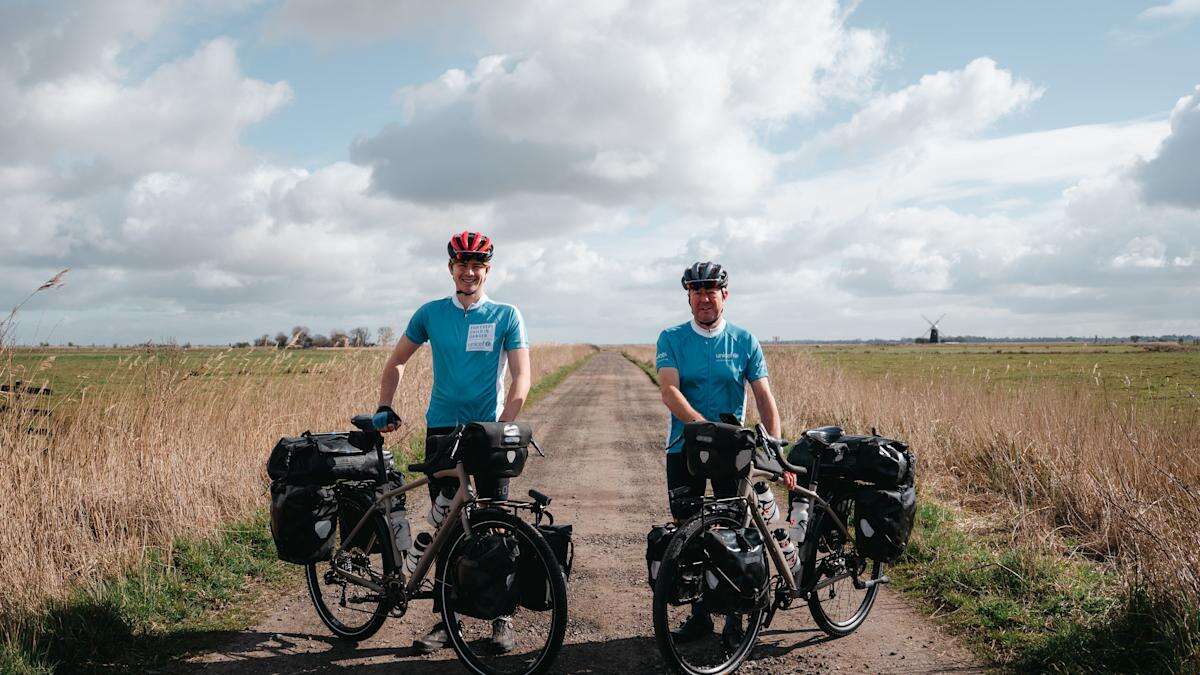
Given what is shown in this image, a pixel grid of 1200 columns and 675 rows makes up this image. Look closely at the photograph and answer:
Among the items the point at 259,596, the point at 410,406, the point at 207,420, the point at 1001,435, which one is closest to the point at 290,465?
the point at 259,596

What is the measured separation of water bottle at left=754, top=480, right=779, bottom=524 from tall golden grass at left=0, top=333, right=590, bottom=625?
4566 millimetres

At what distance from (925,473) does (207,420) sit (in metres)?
9.10

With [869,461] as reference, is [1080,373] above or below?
above

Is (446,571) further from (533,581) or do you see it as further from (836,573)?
(836,573)

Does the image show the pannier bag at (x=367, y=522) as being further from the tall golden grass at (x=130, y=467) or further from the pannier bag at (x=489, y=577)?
the tall golden grass at (x=130, y=467)

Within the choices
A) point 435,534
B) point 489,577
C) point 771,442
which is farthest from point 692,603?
point 435,534

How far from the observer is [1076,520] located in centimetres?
754

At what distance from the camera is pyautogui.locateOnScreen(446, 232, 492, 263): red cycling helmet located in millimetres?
4379

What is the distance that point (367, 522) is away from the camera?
4508 millimetres

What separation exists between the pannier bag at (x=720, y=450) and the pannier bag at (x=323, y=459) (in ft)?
6.57

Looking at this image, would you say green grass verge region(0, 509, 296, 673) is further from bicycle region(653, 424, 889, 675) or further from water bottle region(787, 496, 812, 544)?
water bottle region(787, 496, 812, 544)

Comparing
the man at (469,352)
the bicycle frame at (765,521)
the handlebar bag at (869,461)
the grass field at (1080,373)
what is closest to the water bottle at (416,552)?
the man at (469,352)

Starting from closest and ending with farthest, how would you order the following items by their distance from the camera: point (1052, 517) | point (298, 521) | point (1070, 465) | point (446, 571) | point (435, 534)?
point (446, 571), point (435, 534), point (298, 521), point (1052, 517), point (1070, 465)

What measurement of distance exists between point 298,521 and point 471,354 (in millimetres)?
1426
